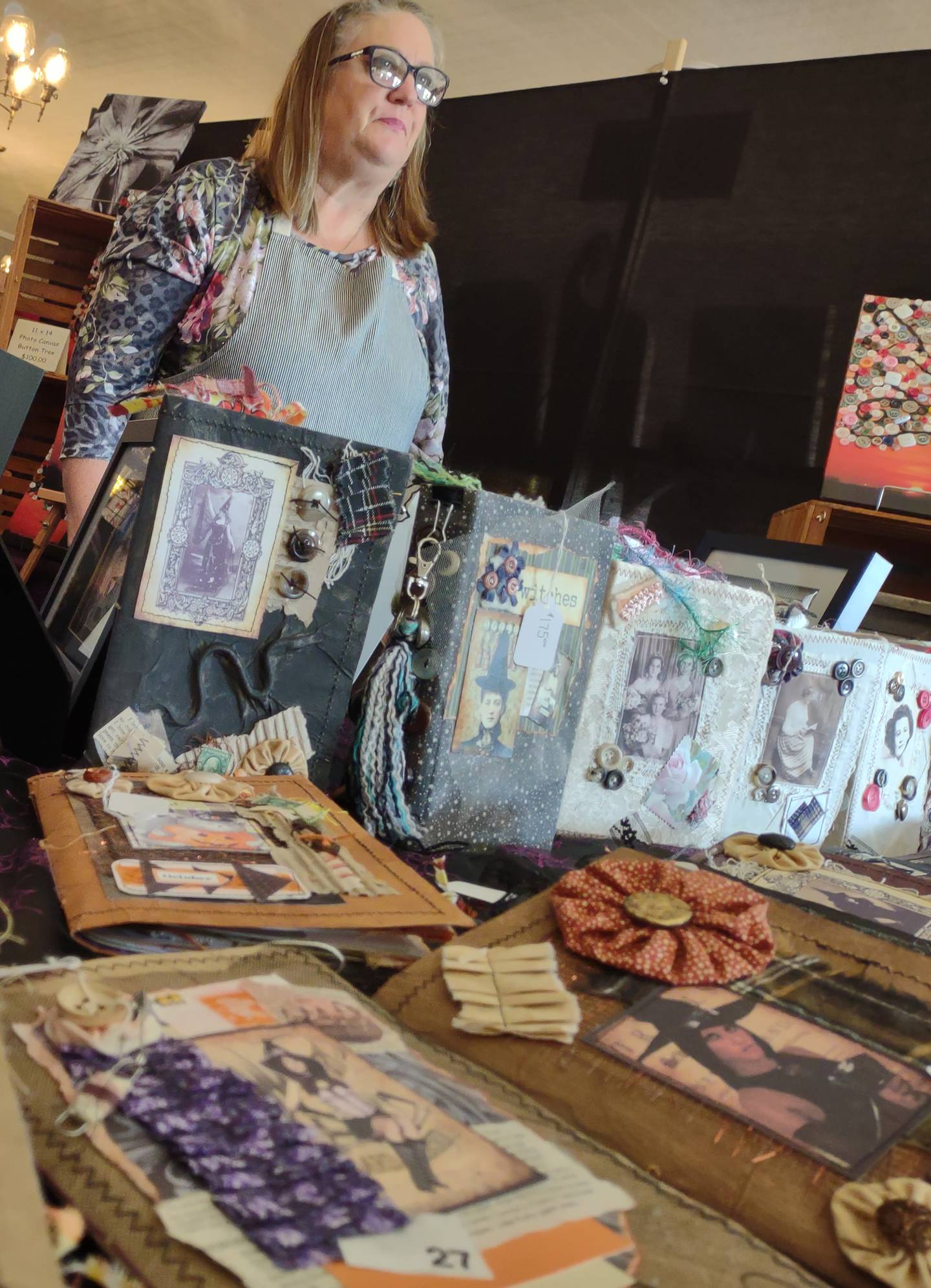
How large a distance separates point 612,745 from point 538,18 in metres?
4.53

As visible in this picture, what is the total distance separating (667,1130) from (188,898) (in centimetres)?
30

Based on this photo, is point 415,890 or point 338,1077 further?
point 415,890

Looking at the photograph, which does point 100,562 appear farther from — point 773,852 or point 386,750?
point 773,852

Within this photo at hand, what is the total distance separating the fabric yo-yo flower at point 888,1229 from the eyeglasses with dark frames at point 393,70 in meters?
1.13

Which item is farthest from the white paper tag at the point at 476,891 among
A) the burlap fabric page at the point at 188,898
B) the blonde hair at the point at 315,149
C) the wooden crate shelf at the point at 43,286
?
the wooden crate shelf at the point at 43,286

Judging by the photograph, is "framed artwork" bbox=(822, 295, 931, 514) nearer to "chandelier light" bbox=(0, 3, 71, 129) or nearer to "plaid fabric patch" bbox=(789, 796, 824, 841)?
"plaid fabric patch" bbox=(789, 796, 824, 841)

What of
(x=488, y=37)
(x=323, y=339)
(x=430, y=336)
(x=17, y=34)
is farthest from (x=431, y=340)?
(x=17, y=34)

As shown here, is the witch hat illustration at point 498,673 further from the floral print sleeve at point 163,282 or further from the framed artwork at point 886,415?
the framed artwork at point 886,415

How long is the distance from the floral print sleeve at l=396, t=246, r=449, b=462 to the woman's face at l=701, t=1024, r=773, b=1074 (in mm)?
789

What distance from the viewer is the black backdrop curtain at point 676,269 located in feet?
10.5

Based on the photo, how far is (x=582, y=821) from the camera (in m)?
1.08

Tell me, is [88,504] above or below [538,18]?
below

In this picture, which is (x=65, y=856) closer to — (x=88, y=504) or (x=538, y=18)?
(x=88, y=504)

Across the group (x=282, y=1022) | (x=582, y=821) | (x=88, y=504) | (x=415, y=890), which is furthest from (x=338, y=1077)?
(x=88, y=504)
